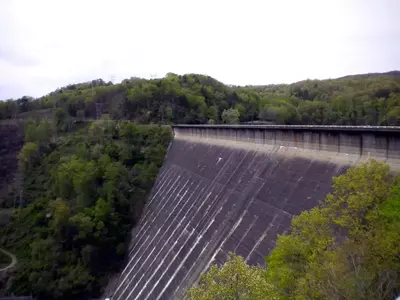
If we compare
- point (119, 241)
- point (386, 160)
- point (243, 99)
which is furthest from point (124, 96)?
point (386, 160)

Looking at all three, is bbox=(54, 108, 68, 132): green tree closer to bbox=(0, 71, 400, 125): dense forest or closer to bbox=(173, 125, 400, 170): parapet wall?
bbox=(0, 71, 400, 125): dense forest

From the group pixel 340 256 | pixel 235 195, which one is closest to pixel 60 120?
pixel 235 195

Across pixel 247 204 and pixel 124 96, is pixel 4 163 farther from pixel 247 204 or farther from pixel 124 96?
pixel 247 204

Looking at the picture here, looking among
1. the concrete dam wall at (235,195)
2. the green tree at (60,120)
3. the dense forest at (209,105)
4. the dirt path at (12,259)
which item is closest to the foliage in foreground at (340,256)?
the concrete dam wall at (235,195)

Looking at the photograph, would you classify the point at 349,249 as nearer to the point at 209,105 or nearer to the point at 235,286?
the point at 235,286

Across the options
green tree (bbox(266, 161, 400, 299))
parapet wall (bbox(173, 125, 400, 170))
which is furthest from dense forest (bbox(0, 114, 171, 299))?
green tree (bbox(266, 161, 400, 299))

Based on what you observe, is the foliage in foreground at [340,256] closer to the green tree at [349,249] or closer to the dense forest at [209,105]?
the green tree at [349,249]
